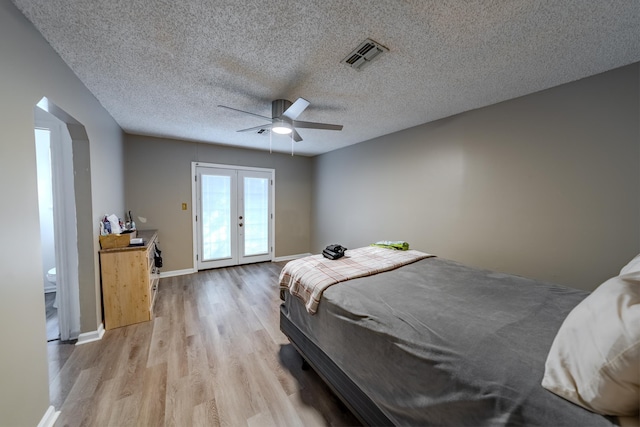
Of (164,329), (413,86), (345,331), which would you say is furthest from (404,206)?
(164,329)

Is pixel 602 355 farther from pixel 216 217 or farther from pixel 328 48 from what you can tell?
pixel 216 217

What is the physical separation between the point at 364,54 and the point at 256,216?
3.88 meters

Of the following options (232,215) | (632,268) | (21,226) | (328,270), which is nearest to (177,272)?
(232,215)

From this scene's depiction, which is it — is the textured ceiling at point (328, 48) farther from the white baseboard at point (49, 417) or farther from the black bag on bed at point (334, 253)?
the white baseboard at point (49, 417)

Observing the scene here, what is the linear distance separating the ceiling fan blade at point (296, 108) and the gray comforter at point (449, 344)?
1.58 metres

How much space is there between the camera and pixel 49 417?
1404 mm

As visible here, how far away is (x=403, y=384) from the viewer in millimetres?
1101

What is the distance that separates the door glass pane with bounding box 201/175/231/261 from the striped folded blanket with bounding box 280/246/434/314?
292 centimetres

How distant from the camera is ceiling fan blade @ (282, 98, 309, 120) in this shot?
1999 millimetres

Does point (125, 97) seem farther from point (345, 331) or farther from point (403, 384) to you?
point (403, 384)

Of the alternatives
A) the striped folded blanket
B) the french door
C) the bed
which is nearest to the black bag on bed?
the striped folded blanket

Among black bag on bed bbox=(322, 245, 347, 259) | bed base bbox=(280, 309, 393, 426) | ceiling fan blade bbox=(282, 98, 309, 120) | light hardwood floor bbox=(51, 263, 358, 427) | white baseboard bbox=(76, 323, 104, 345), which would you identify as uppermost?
ceiling fan blade bbox=(282, 98, 309, 120)

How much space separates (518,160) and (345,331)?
249cm

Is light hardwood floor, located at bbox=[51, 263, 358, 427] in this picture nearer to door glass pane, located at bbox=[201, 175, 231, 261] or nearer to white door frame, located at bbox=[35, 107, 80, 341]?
white door frame, located at bbox=[35, 107, 80, 341]
